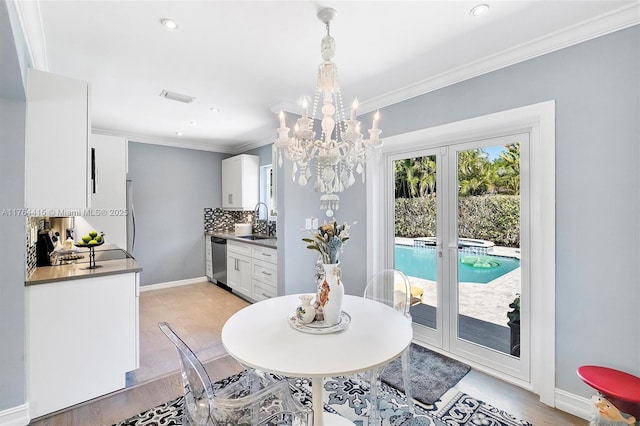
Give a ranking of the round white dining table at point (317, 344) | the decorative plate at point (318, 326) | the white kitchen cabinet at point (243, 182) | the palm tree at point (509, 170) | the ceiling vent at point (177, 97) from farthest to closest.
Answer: the white kitchen cabinet at point (243, 182), the ceiling vent at point (177, 97), the palm tree at point (509, 170), the decorative plate at point (318, 326), the round white dining table at point (317, 344)

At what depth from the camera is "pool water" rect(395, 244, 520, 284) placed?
2.44m

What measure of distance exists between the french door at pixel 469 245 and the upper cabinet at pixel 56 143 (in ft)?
8.60

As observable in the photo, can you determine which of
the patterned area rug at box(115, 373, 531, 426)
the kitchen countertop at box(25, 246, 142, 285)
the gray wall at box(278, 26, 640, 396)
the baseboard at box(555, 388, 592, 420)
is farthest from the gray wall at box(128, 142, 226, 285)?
the baseboard at box(555, 388, 592, 420)

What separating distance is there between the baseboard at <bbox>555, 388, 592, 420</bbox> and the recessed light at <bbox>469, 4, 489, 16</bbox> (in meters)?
2.47

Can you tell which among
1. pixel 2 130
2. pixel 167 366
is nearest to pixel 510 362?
pixel 167 366

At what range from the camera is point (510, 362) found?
2.34 m

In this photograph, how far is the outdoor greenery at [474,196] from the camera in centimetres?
236

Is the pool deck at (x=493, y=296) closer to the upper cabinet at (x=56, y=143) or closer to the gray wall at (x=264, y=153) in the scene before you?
the upper cabinet at (x=56, y=143)

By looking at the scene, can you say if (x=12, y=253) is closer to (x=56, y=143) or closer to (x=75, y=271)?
(x=75, y=271)

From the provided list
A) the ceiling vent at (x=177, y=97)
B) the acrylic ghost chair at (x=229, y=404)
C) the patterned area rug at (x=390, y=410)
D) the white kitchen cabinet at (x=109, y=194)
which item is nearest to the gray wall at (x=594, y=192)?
the patterned area rug at (x=390, y=410)

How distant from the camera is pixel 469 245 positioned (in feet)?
8.48

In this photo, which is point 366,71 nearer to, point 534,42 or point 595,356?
point 534,42

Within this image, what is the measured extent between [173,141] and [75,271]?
3385mm

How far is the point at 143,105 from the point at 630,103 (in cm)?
414
